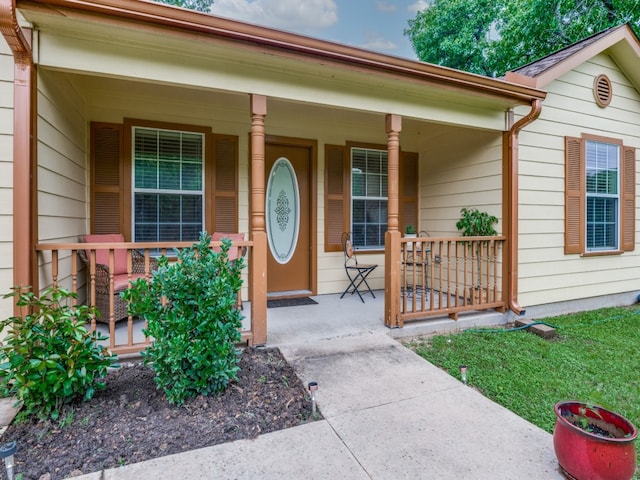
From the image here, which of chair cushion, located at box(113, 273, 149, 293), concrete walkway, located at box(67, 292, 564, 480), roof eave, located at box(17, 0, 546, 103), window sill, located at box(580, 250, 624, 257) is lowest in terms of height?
concrete walkway, located at box(67, 292, 564, 480)

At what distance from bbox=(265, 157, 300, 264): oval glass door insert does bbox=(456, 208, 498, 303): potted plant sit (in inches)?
87.9

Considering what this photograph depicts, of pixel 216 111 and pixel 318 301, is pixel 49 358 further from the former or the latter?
pixel 216 111

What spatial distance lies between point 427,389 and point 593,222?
414cm

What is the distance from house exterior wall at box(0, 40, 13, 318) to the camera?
234 centimetres

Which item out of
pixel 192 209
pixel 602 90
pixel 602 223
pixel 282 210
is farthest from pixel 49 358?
pixel 602 90

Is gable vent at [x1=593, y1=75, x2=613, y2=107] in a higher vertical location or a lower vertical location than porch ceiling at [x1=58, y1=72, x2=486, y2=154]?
higher

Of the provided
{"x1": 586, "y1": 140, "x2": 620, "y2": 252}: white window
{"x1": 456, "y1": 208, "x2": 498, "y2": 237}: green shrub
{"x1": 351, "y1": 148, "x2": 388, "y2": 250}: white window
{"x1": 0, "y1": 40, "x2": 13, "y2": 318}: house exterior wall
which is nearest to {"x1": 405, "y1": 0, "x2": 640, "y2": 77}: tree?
{"x1": 586, "y1": 140, "x2": 620, "y2": 252}: white window

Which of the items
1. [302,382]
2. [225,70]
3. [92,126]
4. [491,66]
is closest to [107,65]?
[225,70]

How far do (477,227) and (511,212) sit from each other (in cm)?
43

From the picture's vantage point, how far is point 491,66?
11852 mm

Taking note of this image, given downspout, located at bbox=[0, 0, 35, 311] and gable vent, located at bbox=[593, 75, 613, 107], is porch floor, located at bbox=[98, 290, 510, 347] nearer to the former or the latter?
downspout, located at bbox=[0, 0, 35, 311]

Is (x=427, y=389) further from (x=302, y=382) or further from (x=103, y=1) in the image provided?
(x=103, y=1)

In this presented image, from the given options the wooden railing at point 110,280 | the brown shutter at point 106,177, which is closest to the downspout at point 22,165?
the wooden railing at point 110,280

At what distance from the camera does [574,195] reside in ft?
15.2
